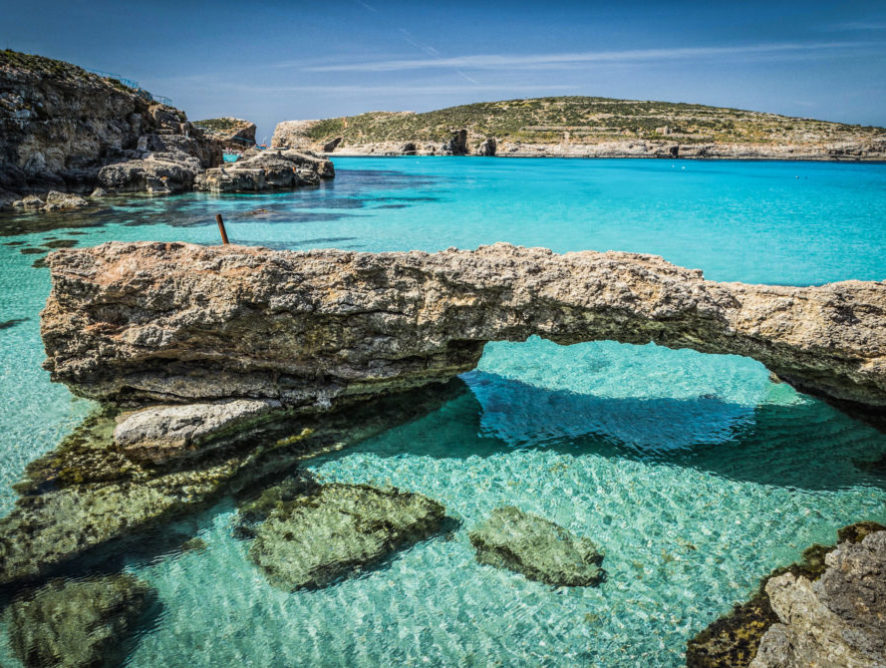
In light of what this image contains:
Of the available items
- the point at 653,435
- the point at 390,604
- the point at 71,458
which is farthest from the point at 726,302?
the point at 71,458

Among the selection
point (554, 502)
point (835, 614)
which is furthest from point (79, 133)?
point (835, 614)

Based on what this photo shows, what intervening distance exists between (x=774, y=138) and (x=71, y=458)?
108512 mm

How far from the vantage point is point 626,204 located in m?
33.6

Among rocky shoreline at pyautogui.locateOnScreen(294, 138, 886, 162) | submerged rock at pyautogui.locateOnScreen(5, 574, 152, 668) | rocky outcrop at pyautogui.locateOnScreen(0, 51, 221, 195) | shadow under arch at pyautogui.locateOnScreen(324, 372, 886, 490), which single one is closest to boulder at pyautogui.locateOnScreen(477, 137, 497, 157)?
rocky shoreline at pyautogui.locateOnScreen(294, 138, 886, 162)

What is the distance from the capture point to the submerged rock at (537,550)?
489 cm

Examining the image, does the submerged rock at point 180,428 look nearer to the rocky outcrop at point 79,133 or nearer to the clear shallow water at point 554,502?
the clear shallow water at point 554,502

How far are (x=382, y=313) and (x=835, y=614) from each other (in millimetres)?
5320

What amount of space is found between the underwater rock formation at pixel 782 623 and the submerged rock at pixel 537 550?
1.03 m

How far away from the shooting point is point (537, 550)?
517cm

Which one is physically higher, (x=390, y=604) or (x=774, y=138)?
(x=774, y=138)

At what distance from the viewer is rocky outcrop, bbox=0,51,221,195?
89.7 ft

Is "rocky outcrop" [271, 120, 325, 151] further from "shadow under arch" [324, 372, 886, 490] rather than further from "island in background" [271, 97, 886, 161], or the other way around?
"shadow under arch" [324, 372, 886, 490]

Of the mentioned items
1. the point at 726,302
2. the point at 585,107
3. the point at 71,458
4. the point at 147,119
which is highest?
the point at 585,107

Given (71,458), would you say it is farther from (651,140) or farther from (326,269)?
(651,140)
